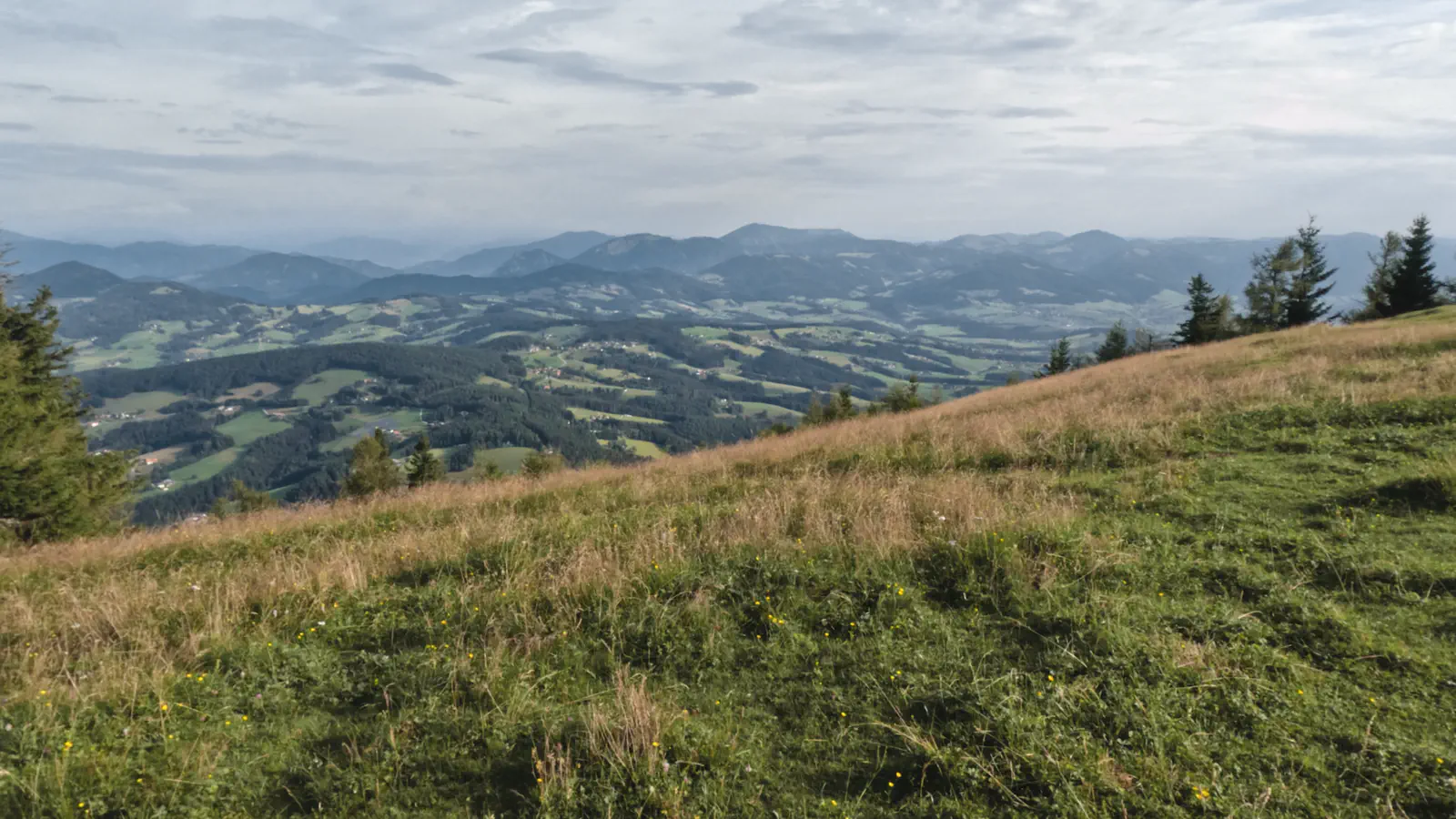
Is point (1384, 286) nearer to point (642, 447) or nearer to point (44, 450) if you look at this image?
point (44, 450)

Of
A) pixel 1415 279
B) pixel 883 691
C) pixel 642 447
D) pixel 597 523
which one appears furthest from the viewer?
pixel 642 447

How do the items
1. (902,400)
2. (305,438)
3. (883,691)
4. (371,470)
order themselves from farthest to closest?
1. (305,438)
2. (902,400)
3. (371,470)
4. (883,691)

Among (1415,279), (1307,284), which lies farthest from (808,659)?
(1307,284)

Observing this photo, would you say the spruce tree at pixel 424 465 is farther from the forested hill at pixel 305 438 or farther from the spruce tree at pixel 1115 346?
the spruce tree at pixel 1115 346

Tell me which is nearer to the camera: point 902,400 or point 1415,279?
point 1415,279

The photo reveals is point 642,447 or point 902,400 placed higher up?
point 902,400

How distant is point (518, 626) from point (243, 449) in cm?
19364

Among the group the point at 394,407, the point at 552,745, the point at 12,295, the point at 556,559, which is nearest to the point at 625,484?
the point at 556,559

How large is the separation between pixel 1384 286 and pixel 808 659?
64.8 metres

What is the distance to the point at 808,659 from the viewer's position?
5.09 m

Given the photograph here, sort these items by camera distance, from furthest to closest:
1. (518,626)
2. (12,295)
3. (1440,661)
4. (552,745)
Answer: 1. (12,295)
2. (518,626)
3. (1440,661)
4. (552,745)

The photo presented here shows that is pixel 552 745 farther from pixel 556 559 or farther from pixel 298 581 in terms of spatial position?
pixel 298 581

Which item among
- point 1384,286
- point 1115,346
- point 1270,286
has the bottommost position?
point 1115,346

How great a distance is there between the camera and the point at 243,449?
15850 centimetres
